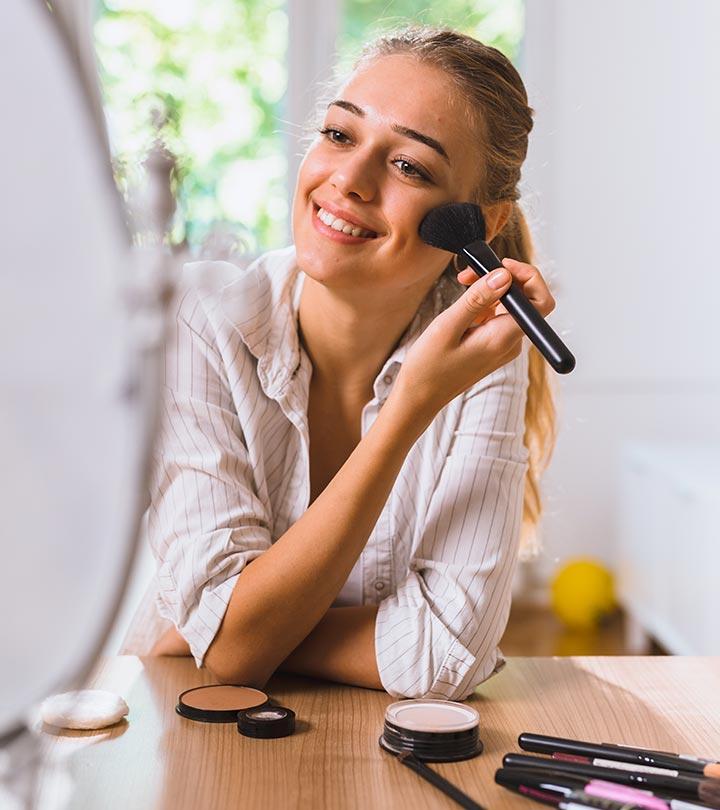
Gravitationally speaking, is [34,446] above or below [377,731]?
above

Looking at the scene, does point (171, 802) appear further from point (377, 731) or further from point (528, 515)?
point (528, 515)

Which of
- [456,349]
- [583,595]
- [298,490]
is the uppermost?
[456,349]

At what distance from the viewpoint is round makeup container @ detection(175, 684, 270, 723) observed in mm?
803

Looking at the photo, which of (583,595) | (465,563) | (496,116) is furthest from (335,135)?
(583,595)

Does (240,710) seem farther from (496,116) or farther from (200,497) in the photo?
(496,116)

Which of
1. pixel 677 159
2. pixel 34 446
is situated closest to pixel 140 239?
pixel 34 446

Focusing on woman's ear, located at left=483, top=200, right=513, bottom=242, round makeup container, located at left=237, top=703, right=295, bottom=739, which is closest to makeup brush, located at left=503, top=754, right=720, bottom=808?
round makeup container, located at left=237, top=703, right=295, bottom=739

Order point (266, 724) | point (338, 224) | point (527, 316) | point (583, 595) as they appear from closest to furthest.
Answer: point (266, 724) < point (527, 316) < point (338, 224) < point (583, 595)

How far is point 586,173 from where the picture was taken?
311cm

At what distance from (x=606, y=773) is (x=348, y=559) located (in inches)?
13.8

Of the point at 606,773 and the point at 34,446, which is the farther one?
the point at 606,773

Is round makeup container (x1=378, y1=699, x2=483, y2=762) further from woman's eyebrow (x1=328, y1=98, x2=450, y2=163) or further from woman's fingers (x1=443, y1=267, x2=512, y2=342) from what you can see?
woman's eyebrow (x1=328, y1=98, x2=450, y2=163)

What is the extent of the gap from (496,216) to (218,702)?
60cm

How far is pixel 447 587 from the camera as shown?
1.01 meters
